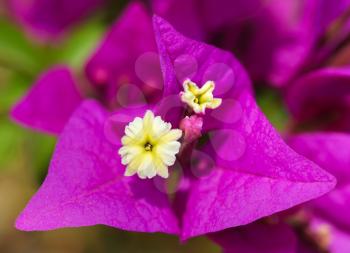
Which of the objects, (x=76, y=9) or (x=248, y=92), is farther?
(x=76, y=9)

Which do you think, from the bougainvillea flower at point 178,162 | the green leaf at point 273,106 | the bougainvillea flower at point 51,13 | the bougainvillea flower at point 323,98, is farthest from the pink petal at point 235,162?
the bougainvillea flower at point 51,13

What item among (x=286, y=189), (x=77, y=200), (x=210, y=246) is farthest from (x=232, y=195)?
(x=210, y=246)

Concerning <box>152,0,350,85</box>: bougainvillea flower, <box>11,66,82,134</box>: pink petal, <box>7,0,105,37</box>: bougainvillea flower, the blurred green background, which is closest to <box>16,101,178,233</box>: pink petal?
<box>11,66,82,134</box>: pink petal

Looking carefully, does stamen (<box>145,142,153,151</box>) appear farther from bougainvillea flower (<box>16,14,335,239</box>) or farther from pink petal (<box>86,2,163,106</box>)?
pink petal (<box>86,2,163,106</box>)

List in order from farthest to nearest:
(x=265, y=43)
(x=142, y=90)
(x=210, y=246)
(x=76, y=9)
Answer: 1. (x=210, y=246)
2. (x=76, y=9)
3. (x=265, y=43)
4. (x=142, y=90)

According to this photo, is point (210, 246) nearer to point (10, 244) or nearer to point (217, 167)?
point (10, 244)

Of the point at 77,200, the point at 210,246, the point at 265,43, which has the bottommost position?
the point at 210,246

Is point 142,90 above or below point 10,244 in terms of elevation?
above

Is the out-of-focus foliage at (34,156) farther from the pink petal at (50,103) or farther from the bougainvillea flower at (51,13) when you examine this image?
the pink petal at (50,103)
